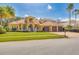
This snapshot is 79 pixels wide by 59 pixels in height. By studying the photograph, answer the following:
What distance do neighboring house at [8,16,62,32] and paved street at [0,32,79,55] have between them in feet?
0.51

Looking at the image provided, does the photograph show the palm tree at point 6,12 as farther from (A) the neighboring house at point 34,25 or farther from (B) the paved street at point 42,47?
(B) the paved street at point 42,47

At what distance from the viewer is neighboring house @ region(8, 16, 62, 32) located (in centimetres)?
335

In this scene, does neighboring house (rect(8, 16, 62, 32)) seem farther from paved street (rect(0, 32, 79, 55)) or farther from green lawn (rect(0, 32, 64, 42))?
paved street (rect(0, 32, 79, 55))

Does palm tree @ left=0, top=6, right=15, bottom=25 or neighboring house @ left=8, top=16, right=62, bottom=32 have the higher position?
palm tree @ left=0, top=6, right=15, bottom=25

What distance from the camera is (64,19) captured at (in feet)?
11.0

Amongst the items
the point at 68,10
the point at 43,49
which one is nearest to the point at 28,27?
the point at 43,49

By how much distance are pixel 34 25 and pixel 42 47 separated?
29cm

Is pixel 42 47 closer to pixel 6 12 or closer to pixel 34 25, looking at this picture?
pixel 34 25

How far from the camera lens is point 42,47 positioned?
3.30 meters

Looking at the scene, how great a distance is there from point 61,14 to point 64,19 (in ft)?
0.24

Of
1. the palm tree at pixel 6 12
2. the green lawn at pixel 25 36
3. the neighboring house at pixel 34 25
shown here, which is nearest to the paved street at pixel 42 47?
the green lawn at pixel 25 36

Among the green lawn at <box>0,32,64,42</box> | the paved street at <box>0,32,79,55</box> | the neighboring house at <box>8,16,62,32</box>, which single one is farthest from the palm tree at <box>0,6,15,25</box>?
the paved street at <box>0,32,79,55</box>

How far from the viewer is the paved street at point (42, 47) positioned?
3270 mm

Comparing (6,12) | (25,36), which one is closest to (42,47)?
(25,36)
